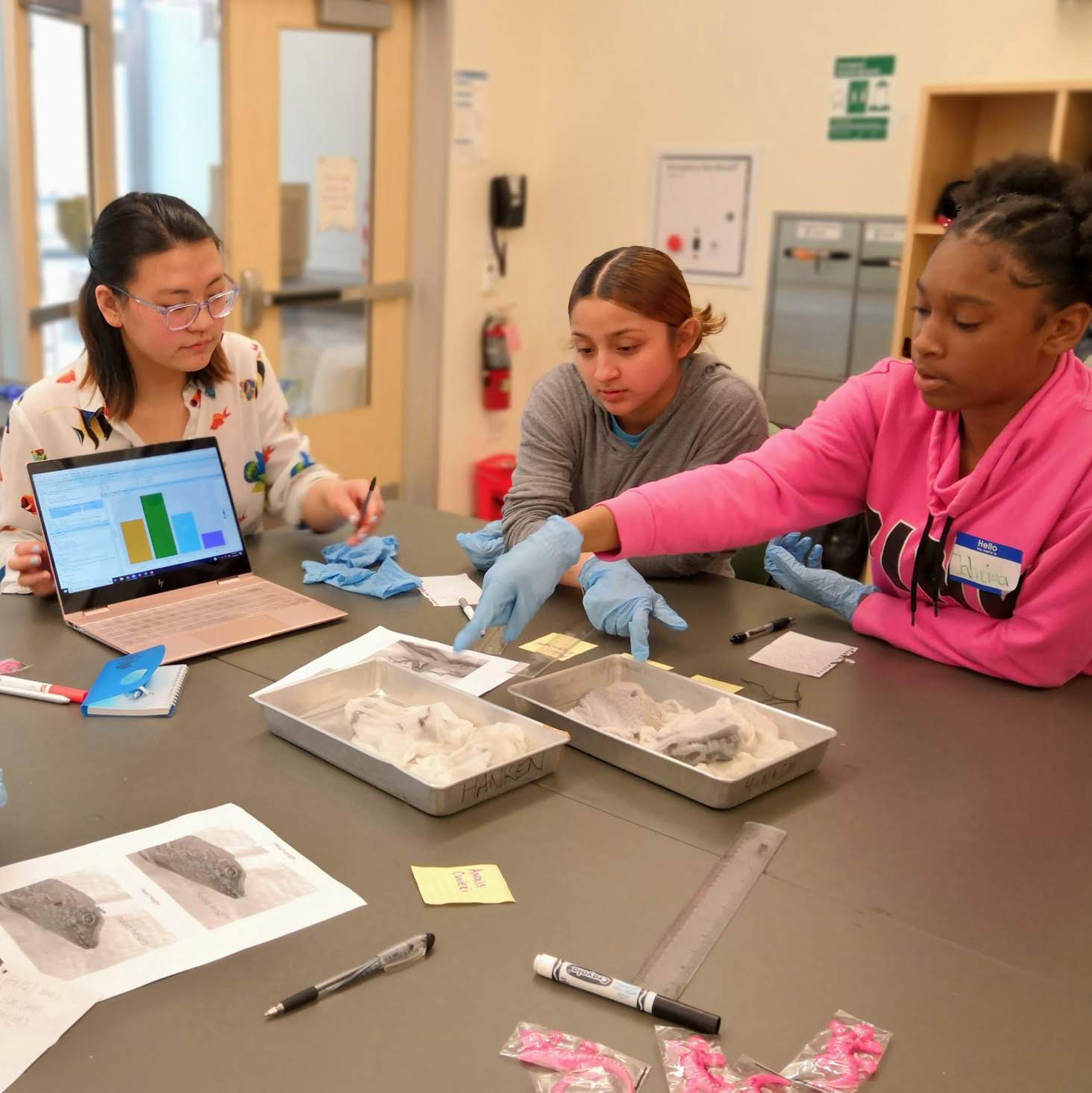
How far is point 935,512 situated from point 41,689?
1.19m

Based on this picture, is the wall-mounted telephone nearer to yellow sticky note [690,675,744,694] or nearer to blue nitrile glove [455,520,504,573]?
blue nitrile glove [455,520,504,573]

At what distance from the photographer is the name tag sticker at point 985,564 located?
1.57m

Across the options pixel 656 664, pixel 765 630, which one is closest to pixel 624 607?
pixel 656 664

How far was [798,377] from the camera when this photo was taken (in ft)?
12.9

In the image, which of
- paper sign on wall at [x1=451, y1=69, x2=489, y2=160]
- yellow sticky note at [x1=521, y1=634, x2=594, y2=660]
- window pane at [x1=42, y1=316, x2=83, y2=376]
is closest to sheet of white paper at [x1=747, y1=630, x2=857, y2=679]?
yellow sticky note at [x1=521, y1=634, x2=594, y2=660]

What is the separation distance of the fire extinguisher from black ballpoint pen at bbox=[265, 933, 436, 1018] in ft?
11.6

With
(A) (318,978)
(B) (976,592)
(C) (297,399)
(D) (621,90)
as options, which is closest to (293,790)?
(A) (318,978)

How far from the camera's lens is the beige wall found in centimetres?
346

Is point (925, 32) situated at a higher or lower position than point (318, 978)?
higher

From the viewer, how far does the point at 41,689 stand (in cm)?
142

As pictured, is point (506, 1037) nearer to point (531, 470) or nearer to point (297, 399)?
point (531, 470)

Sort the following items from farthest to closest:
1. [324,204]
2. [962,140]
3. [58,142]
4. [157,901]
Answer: [324,204]
[962,140]
[58,142]
[157,901]

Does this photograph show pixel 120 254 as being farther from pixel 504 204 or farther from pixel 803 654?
pixel 504 204

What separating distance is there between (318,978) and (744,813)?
1.59 feet
